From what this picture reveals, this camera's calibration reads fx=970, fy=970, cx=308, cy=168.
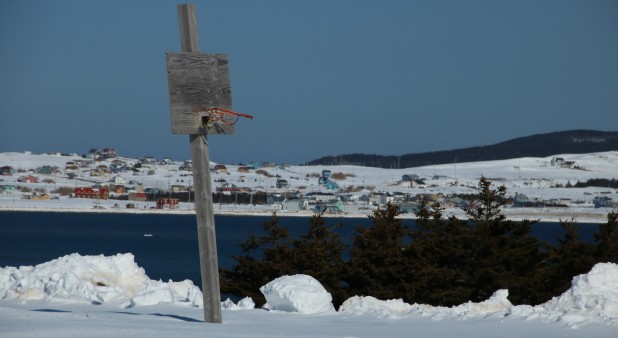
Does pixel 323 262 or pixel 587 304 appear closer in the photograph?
pixel 587 304

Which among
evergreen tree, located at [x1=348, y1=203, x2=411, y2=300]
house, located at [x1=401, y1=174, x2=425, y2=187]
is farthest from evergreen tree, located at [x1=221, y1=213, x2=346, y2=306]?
house, located at [x1=401, y1=174, x2=425, y2=187]

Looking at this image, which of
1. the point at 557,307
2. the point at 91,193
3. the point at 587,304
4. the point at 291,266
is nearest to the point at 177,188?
the point at 91,193

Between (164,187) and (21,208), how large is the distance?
138 ft

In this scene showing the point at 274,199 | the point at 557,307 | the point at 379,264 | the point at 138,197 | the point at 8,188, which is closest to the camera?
the point at 557,307

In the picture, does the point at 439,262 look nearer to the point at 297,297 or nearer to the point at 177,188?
the point at 297,297

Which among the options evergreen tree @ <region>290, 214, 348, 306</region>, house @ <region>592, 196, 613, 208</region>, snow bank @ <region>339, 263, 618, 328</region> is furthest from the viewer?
house @ <region>592, 196, 613, 208</region>

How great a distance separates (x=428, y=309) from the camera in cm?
1016

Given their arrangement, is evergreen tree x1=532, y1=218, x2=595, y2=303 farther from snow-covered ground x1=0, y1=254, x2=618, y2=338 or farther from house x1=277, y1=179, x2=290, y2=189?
house x1=277, y1=179, x2=290, y2=189

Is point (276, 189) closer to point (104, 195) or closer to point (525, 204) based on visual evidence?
point (104, 195)

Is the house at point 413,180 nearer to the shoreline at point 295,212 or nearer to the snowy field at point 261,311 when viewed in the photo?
the shoreline at point 295,212

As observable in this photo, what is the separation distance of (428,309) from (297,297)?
4.56 feet

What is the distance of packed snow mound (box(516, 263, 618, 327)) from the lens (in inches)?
355

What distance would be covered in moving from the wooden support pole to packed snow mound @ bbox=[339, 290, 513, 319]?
197cm

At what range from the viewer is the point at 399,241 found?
67.5ft
